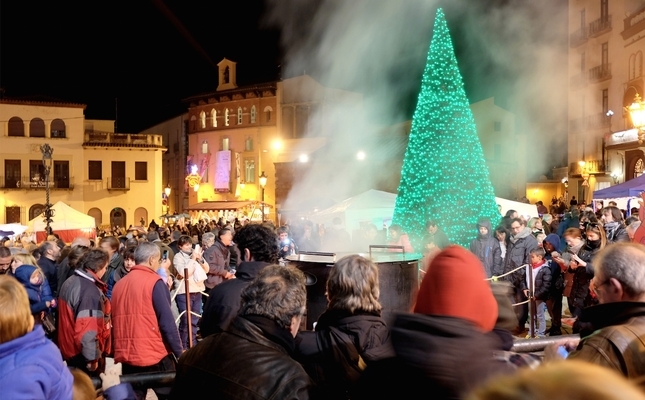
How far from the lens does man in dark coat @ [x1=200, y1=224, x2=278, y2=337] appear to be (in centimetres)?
425

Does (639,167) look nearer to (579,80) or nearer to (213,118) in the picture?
(579,80)

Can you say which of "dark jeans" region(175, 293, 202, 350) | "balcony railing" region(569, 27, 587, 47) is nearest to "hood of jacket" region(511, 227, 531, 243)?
"dark jeans" region(175, 293, 202, 350)

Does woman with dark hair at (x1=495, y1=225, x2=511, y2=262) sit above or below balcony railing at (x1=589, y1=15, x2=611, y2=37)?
below

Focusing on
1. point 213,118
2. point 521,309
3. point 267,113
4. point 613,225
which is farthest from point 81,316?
point 213,118

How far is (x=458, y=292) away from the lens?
2061 millimetres

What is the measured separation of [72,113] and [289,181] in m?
19.1

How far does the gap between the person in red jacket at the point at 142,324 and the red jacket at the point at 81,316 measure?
0.41 m

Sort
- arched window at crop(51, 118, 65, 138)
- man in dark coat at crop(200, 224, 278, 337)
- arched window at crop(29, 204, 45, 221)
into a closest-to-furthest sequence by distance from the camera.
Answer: man in dark coat at crop(200, 224, 278, 337) → arched window at crop(29, 204, 45, 221) → arched window at crop(51, 118, 65, 138)

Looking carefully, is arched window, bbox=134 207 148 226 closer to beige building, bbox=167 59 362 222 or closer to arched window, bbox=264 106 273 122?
beige building, bbox=167 59 362 222

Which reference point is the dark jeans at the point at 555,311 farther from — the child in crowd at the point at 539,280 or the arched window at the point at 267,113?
the arched window at the point at 267,113

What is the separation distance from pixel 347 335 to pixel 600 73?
3975 centimetres

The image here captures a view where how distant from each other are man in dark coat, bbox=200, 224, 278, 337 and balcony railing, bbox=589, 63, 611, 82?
3810 cm

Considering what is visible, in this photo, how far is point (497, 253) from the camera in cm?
1038

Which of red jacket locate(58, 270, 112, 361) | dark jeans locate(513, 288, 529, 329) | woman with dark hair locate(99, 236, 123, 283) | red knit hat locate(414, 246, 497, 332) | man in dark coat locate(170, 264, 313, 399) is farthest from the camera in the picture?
dark jeans locate(513, 288, 529, 329)
